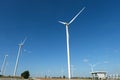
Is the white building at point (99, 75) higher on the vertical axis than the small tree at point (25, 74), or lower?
lower

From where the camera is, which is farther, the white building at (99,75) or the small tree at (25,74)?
the small tree at (25,74)

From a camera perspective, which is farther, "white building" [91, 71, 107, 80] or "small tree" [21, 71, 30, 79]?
"small tree" [21, 71, 30, 79]

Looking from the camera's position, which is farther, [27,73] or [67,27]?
[27,73]

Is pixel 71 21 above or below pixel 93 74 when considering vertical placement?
above

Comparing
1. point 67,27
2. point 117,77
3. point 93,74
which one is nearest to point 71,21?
point 67,27

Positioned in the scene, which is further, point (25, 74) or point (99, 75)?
point (25, 74)

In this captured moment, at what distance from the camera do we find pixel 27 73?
7975 cm

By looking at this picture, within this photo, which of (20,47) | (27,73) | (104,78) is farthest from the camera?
(27,73)

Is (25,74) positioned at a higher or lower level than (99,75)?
higher

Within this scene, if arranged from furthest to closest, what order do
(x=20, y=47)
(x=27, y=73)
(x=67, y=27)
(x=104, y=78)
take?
(x=27, y=73), (x=20, y=47), (x=104, y=78), (x=67, y=27)

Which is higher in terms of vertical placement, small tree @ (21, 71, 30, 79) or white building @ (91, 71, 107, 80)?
small tree @ (21, 71, 30, 79)

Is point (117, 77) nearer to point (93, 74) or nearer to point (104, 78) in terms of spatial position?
point (104, 78)

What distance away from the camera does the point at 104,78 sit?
4400 centimetres

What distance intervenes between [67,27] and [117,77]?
76.7ft
